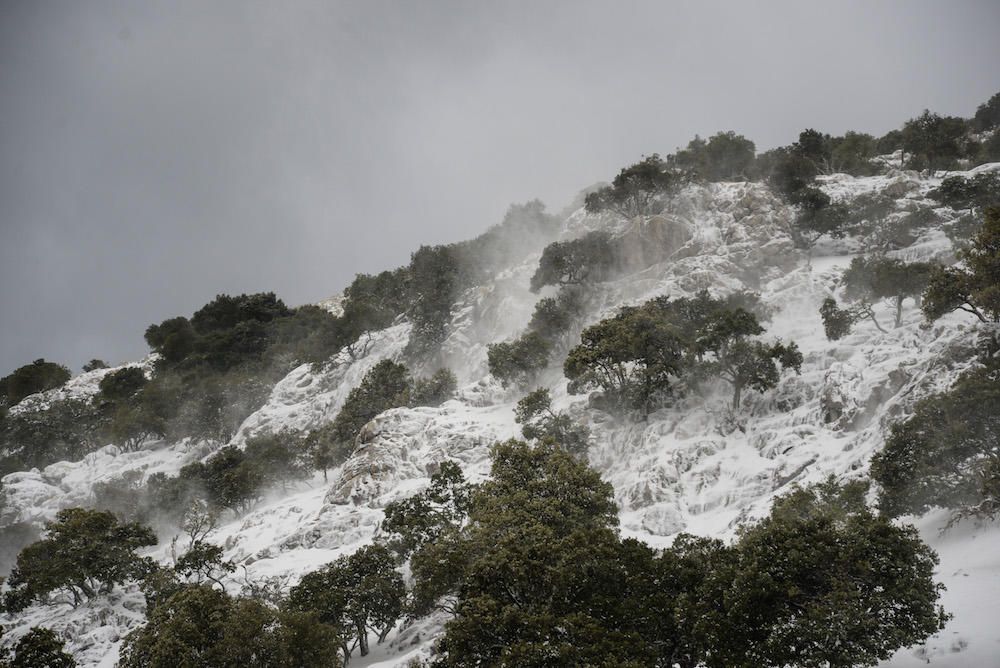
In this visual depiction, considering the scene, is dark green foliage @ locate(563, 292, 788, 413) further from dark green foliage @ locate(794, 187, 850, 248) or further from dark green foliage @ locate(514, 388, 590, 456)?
dark green foliage @ locate(794, 187, 850, 248)

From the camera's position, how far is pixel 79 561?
46188mm

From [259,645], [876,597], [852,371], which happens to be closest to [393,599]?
[259,645]

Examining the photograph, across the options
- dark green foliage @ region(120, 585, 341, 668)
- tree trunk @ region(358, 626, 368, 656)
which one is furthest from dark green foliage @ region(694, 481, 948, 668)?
tree trunk @ region(358, 626, 368, 656)

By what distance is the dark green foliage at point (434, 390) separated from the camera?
6944 cm

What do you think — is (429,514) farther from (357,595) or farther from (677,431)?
(677,431)

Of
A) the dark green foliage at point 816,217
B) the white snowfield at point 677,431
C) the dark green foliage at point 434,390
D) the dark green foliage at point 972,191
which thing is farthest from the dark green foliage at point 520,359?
the dark green foliage at point 972,191

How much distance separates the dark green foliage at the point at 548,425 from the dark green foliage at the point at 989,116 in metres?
76.7

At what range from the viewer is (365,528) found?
159ft

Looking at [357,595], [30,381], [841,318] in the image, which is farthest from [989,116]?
[30,381]

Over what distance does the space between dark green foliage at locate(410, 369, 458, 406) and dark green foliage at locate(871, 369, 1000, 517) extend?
47.0 metres

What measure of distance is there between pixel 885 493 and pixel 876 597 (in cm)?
1172

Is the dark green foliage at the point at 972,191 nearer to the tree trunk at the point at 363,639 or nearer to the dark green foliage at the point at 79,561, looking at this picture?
the tree trunk at the point at 363,639

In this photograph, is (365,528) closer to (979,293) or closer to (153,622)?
(153,622)

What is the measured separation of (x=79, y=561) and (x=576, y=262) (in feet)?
181
